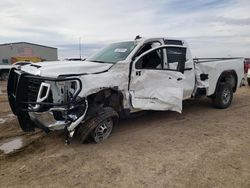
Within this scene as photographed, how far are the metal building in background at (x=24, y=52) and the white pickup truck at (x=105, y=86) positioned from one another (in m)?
25.0

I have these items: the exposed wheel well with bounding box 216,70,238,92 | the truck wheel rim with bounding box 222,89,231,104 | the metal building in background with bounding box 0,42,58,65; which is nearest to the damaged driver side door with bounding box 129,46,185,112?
the exposed wheel well with bounding box 216,70,238,92

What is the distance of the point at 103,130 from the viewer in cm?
522

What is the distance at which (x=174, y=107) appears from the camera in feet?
19.9

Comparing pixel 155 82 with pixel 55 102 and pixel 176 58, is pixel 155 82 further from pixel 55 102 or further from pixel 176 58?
pixel 55 102

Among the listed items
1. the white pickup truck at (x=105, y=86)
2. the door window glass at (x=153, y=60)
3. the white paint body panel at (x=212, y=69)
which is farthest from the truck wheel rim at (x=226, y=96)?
the door window glass at (x=153, y=60)

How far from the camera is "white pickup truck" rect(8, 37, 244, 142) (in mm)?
4668

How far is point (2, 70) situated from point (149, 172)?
16945mm

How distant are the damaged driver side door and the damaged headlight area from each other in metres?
1.27

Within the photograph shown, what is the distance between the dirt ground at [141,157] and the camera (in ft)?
12.3

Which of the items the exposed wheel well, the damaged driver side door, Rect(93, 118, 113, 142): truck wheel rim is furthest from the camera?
the exposed wheel well

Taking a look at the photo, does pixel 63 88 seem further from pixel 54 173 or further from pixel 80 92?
pixel 54 173

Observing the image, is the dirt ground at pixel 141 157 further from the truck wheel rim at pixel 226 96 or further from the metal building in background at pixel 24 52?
the metal building in background at pixel 24 52

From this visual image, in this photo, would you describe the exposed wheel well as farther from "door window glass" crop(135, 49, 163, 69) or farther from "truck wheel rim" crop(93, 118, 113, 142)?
"truck wheel rim" crop(93, 118, 113, 142)

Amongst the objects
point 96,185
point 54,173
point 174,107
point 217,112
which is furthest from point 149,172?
point 217,112
